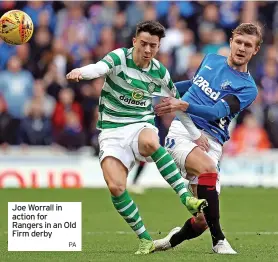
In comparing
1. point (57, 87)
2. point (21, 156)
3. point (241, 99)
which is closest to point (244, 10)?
point (57, 87)

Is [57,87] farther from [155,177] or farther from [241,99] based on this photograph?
[241,99]

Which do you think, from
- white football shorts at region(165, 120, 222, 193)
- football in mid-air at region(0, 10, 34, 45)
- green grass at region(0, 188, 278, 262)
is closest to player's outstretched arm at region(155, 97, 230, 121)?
white football shorts at region(165, 120, 222, 193)

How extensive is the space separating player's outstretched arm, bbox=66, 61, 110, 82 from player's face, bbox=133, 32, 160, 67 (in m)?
0.39

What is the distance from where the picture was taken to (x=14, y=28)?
948cm

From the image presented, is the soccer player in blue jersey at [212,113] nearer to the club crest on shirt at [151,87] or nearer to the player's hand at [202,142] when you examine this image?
the player's hand at [202,142]

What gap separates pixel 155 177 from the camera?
18672 mm

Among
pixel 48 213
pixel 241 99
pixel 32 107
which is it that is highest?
pixel 241 99

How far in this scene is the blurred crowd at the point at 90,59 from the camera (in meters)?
18.5

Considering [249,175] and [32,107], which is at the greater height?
[32,107]

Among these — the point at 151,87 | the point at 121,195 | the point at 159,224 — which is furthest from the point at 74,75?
the point at 159,224

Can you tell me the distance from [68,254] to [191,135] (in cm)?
167

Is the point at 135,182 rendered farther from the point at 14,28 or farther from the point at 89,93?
the point at 14,28

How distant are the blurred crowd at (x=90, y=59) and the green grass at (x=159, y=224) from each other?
56.2 inches

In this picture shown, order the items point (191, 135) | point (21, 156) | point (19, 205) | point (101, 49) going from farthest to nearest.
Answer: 1. point (101, 49)
2. point (21, 156)
3. point (191, 135)
4. point (19, 205)
